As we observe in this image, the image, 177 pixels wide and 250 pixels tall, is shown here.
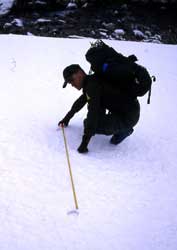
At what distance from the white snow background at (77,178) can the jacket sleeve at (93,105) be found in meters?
0.36

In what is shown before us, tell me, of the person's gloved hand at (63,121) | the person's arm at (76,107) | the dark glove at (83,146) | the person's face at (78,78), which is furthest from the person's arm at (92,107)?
the person's gloved hand at (63,121)

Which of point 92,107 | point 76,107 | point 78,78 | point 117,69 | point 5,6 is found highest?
point 117,69

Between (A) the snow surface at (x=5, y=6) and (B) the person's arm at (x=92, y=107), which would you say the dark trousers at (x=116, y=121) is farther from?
(A) the snow surface at (x=5, y=6)

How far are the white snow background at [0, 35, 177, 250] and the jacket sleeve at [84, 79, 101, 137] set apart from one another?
358 mm

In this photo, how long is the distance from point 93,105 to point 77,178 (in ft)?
2.73

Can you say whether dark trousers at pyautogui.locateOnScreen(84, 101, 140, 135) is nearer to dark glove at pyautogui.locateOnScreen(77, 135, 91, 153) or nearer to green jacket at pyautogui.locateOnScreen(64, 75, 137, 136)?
green jacket at pyautogui.locateOnScreen(64, 75, 137, 136)

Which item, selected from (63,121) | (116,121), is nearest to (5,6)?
(63,121)

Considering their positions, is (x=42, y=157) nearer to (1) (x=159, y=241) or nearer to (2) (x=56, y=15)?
(1) (x=159, y=241)

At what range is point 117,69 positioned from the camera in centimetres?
370

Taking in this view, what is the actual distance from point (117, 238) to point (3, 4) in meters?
9.41

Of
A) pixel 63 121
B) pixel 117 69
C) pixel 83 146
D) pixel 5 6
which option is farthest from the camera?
pixel 5 6

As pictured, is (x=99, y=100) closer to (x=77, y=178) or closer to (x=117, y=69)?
(x=117, y=69)

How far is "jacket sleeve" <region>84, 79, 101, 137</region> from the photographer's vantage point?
3943 millimetres

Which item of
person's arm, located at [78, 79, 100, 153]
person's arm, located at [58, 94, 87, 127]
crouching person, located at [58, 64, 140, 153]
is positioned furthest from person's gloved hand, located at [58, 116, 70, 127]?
person's arm, located at [78, 79, 100, 153]
